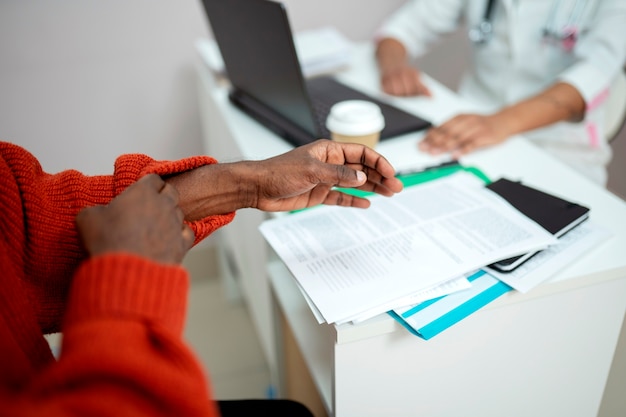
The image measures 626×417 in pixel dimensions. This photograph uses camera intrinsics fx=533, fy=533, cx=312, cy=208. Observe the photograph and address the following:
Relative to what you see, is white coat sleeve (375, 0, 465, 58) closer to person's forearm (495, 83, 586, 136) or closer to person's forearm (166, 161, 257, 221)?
person's forearm (495, 83, 586, 136)

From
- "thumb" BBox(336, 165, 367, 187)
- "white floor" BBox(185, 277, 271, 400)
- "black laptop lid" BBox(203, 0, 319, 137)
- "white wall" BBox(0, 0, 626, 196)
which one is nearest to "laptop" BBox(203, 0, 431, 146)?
"black laptop lid" BBox(203, 0, 319, 137)

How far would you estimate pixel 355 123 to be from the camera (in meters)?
0.95

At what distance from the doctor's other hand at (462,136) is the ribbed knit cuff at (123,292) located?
690 millimetres

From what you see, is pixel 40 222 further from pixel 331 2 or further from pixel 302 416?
pixel 331 2

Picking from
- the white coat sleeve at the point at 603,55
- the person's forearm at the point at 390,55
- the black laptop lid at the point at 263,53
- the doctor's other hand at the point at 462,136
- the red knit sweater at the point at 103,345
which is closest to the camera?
the red knit sweater at the point at 103,345

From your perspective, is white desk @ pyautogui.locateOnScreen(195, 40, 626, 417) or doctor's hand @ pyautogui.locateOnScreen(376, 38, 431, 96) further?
doctor's hand @ pyautogui.locateOnScreen(376, 38, 431, 96)

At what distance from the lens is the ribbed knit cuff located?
1.49 ft

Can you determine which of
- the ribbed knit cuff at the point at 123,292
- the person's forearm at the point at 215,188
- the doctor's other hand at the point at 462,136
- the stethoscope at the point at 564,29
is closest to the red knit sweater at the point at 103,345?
the ribbed knit cuff at the point at 123,292

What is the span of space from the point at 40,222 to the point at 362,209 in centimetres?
46

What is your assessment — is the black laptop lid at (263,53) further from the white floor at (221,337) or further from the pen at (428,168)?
the white floor at (221,337)

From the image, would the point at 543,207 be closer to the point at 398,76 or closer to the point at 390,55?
the point at 398,76

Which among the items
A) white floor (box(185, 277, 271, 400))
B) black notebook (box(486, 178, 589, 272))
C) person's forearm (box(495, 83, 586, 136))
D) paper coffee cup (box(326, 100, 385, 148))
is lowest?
white floor (box(185, 277, 271, 400))

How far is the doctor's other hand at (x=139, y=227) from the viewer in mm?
497

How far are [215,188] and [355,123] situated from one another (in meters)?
0.31
